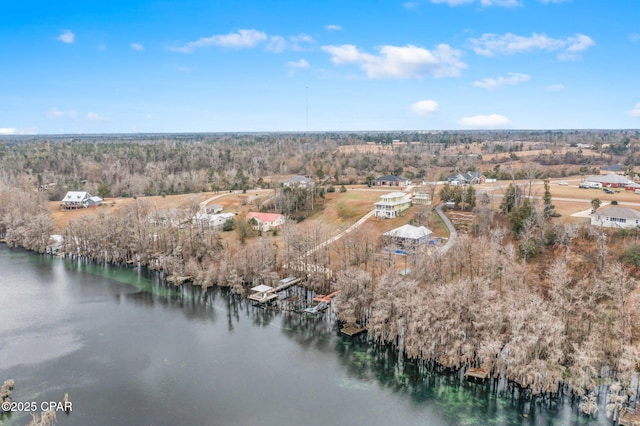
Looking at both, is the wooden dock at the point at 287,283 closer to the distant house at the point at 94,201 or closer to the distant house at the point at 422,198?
the distant house at the point at 422,198

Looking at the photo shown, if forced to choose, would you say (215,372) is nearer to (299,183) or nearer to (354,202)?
(354,202)

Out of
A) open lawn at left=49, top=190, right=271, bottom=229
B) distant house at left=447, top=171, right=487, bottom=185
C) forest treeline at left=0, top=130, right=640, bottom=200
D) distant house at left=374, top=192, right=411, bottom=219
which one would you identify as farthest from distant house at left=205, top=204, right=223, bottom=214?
distant house at left=447, top=171, right=487, bottom=185

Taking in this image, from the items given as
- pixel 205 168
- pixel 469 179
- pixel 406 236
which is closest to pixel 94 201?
pixel 205 168

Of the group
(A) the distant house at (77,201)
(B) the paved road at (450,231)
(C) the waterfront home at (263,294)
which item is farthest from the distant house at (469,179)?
(A) the distant house at (77,201)

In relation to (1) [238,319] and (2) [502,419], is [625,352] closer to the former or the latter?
(2) [502,419]

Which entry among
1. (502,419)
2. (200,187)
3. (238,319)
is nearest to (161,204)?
(200,187)
